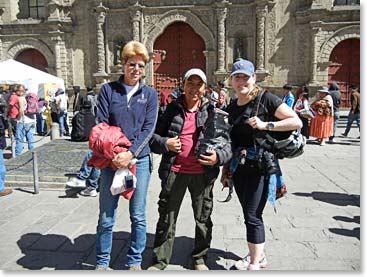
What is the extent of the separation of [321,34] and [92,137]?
17.0 m

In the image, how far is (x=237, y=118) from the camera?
3.29m

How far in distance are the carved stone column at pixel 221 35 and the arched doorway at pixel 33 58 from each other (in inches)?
402

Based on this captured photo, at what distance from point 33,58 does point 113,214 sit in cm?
2002

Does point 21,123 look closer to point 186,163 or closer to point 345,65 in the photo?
point 186,163

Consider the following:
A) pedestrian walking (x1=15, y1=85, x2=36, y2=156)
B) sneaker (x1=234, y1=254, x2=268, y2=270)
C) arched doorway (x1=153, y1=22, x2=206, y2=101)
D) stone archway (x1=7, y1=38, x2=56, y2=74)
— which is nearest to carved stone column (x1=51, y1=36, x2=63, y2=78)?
stone archway (x1=7, y1=38, x2=56, y2=74)

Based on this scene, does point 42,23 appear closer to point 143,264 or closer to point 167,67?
point 167,67

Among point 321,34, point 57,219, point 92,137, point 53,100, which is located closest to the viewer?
point 92,137

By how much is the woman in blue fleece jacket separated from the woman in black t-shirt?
2.64 feet

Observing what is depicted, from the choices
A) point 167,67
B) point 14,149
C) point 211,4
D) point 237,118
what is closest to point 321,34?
point 211,4

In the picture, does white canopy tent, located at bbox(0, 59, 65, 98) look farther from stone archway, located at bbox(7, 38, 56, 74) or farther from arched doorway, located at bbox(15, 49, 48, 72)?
arched doorway, located at bbox(15, 49, 48, 72)

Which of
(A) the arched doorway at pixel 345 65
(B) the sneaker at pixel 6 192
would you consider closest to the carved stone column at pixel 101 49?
(A) the arched doorway at pixel 345 65

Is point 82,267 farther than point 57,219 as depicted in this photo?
No

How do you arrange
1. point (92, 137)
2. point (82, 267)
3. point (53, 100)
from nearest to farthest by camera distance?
point (92, 137) → point (82, 267) → point (53, 100)

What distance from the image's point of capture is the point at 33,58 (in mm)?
20781
